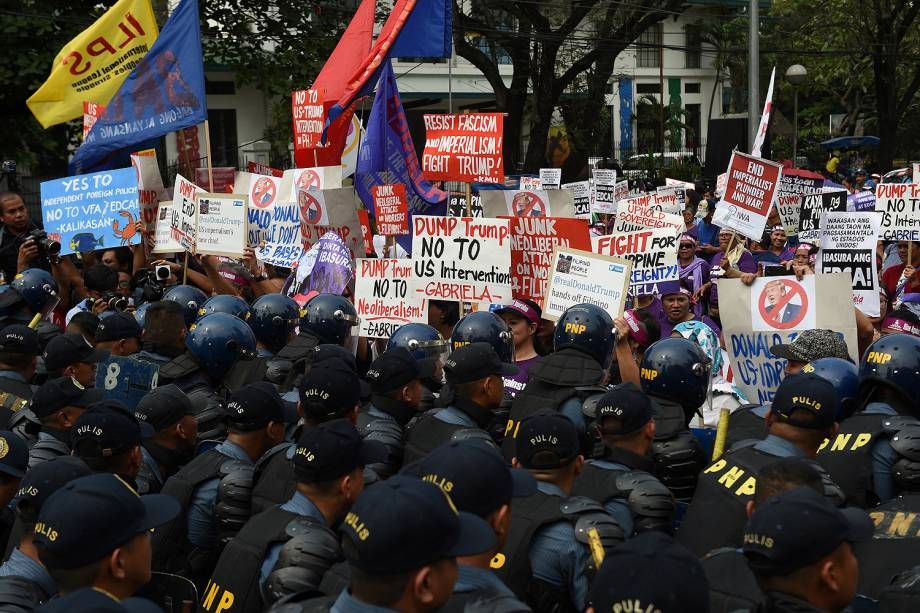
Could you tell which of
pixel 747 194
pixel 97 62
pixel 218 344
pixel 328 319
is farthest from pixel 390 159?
pixel 218 344

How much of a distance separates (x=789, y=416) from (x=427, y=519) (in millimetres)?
2526

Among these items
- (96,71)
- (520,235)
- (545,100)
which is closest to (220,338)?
(520,235)

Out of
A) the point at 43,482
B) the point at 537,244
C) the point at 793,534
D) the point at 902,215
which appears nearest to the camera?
the point at 793,534

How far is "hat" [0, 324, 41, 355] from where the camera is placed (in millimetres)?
7309

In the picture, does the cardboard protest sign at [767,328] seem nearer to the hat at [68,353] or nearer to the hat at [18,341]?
the hat at [68,353]

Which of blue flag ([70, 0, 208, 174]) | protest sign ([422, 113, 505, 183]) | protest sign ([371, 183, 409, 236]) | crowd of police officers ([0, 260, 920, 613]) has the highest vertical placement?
blue flag ([70, 0, 208, 174])

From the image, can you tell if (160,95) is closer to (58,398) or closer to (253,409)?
(58,398)

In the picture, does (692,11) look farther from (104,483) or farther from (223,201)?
(104,483)

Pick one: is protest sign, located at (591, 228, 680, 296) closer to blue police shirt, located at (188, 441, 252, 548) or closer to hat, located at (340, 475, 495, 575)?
blue police shirt, located at (188, 441, 252, 548)

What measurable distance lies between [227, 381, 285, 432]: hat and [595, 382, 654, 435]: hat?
1620 millimetres

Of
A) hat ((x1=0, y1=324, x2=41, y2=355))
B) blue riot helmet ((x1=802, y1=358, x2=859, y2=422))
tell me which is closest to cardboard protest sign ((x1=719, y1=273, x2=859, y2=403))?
blue riot helmet ((x1=802, y1=358, x2=859, y2=422))

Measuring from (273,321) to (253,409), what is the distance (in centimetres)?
297

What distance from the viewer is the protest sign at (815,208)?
13.6 m

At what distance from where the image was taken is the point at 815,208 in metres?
14.8
